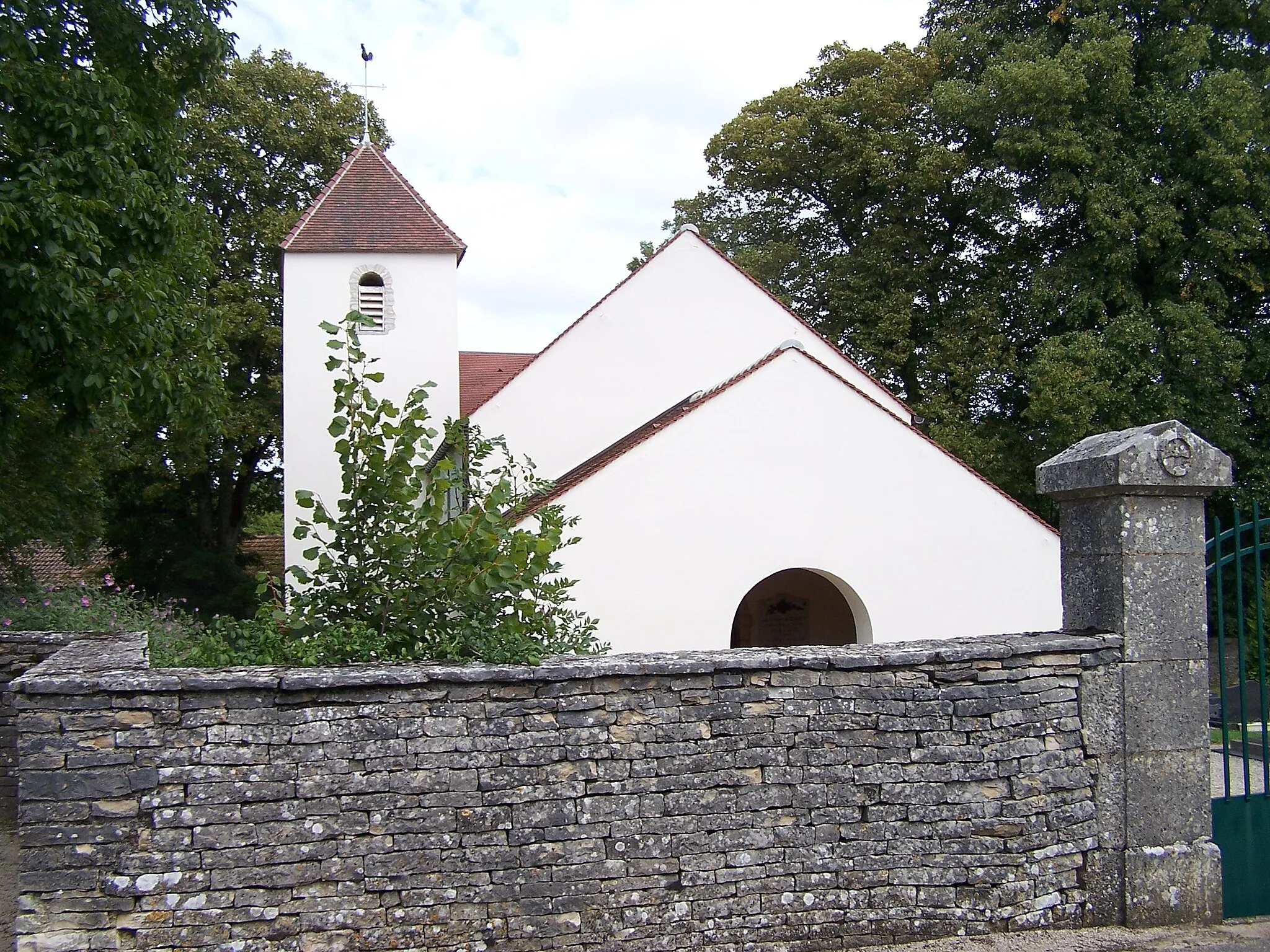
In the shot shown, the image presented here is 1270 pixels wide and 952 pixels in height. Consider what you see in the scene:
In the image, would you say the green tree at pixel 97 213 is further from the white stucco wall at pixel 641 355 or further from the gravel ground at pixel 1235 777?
the gravel ground at pixel 1235 777

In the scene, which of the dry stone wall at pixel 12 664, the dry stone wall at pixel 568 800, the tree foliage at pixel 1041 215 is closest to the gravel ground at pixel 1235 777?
the dry stone wall at pixel 568 800

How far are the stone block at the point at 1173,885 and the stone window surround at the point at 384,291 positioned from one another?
1389cm

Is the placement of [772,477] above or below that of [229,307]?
below

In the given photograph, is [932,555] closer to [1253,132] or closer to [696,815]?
[696,815]

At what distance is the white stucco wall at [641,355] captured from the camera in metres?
14.3

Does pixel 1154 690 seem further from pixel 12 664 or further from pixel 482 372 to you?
pixel 482 372

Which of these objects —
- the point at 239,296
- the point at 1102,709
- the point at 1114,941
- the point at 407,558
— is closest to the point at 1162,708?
the point at 1102,709

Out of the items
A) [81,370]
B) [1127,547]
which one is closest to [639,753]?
[1127,547]

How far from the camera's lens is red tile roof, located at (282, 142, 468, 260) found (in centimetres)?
1617

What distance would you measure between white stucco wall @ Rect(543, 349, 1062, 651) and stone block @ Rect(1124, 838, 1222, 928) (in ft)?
19.3

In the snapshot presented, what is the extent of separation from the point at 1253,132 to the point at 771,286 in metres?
9.78

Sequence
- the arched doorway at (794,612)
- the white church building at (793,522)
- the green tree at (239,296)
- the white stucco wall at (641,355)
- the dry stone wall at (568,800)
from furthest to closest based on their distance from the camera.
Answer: the green tree at (239,296) < the arched doorway at (794,612) < the white stucco wall at (641,355) < the white church building at (793,522) < the dry stone wall at (568,800)

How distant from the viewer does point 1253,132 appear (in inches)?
695

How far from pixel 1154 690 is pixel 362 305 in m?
14.0
